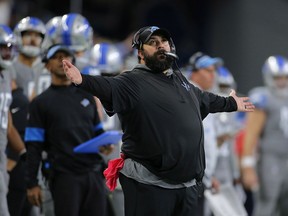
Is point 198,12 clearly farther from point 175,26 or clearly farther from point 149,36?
point 149,36

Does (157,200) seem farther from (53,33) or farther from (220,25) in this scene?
(220,25)

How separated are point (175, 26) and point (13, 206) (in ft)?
31.5

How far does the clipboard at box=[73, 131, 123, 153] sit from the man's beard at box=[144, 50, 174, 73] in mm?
1189

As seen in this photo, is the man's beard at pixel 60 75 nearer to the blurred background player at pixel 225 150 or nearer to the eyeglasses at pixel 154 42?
the eyeglasses at pixel 154 42

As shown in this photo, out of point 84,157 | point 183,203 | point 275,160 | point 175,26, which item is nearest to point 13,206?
point 84,157

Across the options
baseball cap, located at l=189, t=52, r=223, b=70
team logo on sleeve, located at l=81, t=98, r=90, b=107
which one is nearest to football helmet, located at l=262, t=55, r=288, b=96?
baseball cap, located at l=189, t=52, r=223, b=70

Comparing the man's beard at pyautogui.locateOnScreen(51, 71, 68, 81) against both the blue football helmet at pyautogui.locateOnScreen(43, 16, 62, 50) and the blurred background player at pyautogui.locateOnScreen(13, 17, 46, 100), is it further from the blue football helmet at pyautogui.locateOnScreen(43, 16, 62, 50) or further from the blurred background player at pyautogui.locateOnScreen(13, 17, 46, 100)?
the blue football helmet at pyautogui.locateOnScreen(43, 16, 62, 50)

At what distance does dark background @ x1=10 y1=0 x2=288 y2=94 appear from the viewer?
53.7 ft

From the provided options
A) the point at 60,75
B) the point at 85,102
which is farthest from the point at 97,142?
the point at 60,75

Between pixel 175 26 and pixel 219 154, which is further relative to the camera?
pixel 175 26

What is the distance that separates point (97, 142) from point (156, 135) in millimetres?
1349

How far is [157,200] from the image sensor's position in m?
5.82

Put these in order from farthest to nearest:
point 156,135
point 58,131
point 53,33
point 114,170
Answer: point 53,33, point 58,131, point 114,170, point 156,135

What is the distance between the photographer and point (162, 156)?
5781mm
